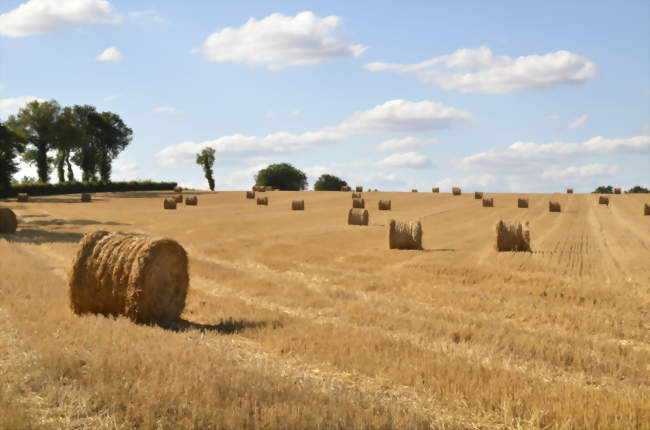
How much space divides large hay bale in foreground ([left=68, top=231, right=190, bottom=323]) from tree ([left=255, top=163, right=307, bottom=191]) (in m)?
114

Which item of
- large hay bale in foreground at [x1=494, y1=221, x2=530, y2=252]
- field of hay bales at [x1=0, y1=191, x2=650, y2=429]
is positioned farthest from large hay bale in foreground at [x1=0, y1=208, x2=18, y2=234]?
large hay bale in foreground at [x1=494, y1=221, x2=530, y2=252]

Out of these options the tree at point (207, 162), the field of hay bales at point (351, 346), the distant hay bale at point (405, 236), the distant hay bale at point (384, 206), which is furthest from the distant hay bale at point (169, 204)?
the tree at point (207, 162)

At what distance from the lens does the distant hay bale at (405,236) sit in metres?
20.1

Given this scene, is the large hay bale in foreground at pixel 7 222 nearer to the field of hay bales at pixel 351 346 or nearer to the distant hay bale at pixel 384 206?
the field of hay bales at pixel 351 346

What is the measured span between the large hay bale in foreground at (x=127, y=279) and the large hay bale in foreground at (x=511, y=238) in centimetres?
1237

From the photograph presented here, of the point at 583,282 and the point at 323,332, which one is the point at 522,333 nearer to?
the point at 323,332

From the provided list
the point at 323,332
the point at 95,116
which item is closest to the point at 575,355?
the point at 323,332

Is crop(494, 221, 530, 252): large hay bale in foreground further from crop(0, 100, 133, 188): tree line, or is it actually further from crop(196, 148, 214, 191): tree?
crop(196, 148, 214, 191): tree

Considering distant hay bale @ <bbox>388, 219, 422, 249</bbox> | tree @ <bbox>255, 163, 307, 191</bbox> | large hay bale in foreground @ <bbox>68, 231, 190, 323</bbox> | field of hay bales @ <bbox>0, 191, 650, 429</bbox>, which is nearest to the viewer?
field of hay bales @ <bbox>0, 191, 650, 429</bbox>

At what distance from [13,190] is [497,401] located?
74.8 meters

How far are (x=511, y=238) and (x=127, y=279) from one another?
1358cm

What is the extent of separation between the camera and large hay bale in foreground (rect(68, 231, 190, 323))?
33.2 ft

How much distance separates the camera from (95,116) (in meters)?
96.0

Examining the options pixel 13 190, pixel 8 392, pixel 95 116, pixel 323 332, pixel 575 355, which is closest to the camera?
pixel 8 392
